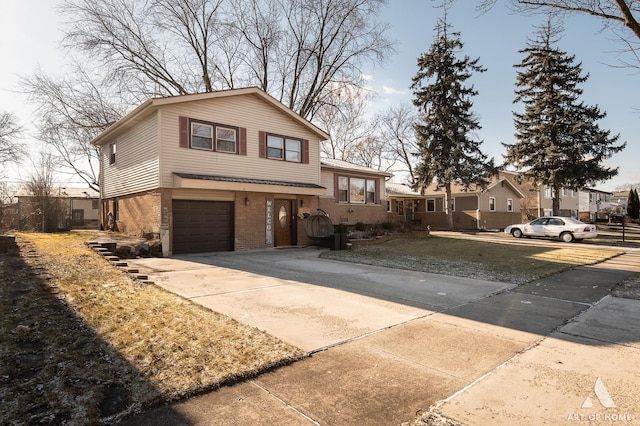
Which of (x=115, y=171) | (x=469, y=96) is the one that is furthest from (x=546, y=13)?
(x=469, y=96)

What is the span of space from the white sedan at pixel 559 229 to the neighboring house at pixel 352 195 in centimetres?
968

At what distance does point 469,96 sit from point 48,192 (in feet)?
97.2

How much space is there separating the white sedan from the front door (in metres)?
16.4

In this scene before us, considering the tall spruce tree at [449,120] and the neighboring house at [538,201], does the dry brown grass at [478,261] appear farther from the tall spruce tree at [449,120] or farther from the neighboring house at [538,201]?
the neighboring house at [538,201]

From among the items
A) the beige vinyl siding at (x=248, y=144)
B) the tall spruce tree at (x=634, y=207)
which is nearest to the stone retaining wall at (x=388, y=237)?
the beige vinyl siding at (x=248, y=144)

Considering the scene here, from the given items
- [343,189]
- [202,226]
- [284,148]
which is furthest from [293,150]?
[202,226]

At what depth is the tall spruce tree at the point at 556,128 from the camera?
24328 mm

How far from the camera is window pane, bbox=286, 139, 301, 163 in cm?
1692

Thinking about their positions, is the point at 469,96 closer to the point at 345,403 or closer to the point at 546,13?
the point at 546,13

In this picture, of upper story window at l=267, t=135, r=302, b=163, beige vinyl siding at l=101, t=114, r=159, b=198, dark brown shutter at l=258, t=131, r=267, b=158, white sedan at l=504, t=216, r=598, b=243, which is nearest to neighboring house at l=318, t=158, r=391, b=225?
upper story window at l=267, t=135, r=302, b=163

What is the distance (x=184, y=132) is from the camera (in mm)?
13375

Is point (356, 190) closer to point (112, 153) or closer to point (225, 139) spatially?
point (225, 139)

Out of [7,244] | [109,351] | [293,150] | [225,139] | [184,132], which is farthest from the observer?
[293,150]

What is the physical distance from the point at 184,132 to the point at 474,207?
27.0 meters
